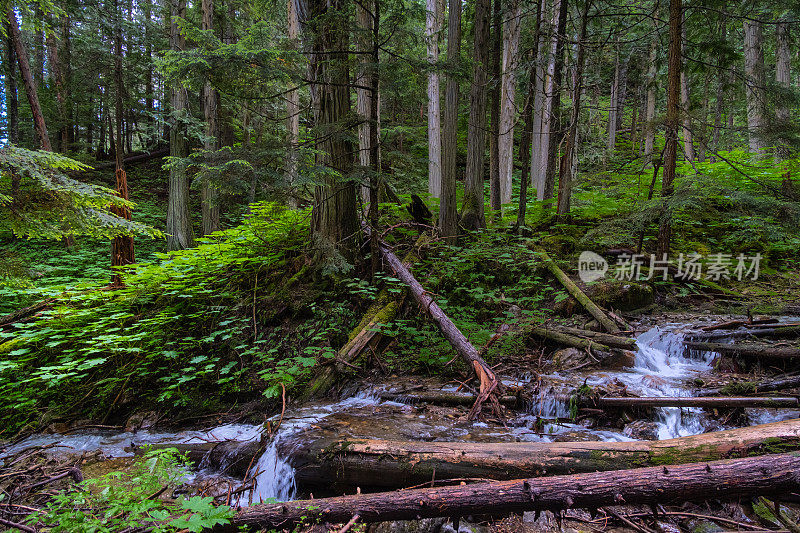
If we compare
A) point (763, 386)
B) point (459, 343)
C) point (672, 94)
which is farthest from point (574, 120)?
point (459, 343)

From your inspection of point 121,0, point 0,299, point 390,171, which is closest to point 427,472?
point 390,171

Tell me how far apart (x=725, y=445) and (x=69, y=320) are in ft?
26.8

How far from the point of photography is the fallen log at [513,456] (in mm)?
2518

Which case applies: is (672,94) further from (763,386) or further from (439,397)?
→ (439,397)

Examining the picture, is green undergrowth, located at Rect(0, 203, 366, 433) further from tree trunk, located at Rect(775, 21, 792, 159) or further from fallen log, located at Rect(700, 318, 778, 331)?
tree trunk, located at Rect(775, 21, 792, 159)

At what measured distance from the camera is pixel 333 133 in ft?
16.6

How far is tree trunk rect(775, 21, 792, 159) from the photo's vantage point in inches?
221

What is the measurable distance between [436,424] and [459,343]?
1155 mm

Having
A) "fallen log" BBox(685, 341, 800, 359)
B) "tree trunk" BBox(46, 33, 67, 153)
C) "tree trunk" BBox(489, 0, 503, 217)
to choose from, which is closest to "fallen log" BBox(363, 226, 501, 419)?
"fallen log" BBox(685, 341, 800, 359)

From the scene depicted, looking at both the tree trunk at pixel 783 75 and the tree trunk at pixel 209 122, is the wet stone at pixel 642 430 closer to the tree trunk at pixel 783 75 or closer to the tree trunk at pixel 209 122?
the tree trunk at pixel 783 75

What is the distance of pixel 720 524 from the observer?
7.93 feet

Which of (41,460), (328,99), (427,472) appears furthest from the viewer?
(328,99)

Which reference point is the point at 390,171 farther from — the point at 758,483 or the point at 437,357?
the point at 758,483

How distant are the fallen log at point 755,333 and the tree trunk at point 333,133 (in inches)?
226
